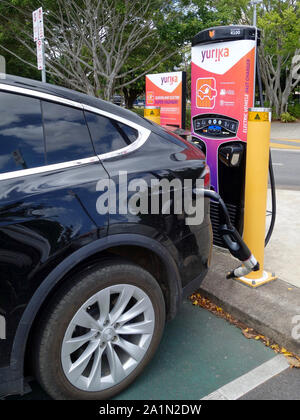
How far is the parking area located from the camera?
2299 millimetres

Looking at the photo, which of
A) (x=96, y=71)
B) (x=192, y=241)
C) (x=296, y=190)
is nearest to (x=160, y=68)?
(x=96, y=71)

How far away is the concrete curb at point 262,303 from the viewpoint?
2754 mm

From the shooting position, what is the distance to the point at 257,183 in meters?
3.29

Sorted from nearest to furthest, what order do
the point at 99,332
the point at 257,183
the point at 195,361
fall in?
1. the point at 99,332
2. the point at 195,361
3. the point at 257,183

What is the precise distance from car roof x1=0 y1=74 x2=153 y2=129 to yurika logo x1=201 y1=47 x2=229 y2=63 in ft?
5.20

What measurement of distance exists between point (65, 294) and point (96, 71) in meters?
14.8

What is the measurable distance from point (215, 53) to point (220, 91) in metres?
0.35

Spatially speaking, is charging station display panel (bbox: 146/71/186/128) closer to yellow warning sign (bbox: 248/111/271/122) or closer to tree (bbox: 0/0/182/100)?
yellow warning sign (bbox: 248/111/271/122)

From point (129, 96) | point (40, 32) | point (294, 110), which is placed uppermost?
point (129, 96)

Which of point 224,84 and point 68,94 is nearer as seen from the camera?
point 68,94

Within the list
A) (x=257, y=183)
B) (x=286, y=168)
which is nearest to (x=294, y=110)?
(x=286, y=168)

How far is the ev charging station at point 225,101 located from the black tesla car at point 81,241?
146cm

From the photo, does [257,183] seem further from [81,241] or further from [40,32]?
[40,32]
